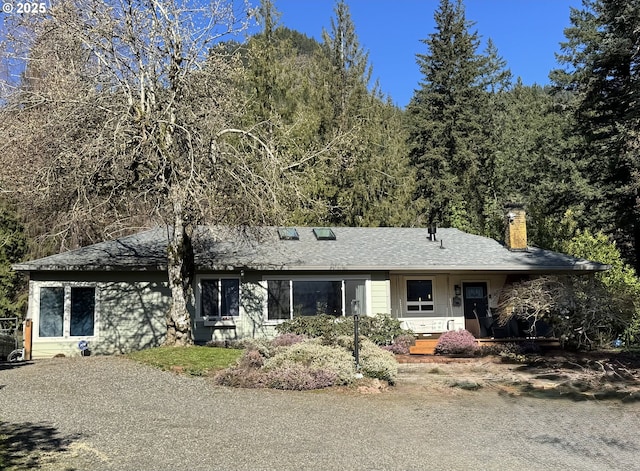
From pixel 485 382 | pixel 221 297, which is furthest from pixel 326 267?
pixel 485 382

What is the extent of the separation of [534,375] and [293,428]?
6.86 metres

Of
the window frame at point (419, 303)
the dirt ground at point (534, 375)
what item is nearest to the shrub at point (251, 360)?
the dirt ground at point (534, 375)

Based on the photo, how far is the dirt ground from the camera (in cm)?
1057

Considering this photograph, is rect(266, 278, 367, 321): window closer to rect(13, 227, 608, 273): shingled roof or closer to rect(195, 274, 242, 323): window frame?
rect(13, 227, 608, 273): shingled roof

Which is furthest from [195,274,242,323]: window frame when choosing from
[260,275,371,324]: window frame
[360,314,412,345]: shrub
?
[360,314,412,345]: shrub

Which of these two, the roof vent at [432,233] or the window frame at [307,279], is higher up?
the roof vent at [432,233]

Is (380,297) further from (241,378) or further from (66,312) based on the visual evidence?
(66,312)

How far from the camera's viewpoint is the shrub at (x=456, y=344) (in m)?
15.9

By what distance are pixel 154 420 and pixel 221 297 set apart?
30.6ft

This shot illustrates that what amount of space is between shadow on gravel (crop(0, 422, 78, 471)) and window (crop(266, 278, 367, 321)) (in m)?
10.2

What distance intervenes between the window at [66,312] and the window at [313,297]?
504 centimetres

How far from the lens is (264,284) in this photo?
682 inches

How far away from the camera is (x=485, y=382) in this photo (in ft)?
37.3

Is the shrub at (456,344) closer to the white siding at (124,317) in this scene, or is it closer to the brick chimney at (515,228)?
the brick chimney at (515,228)
